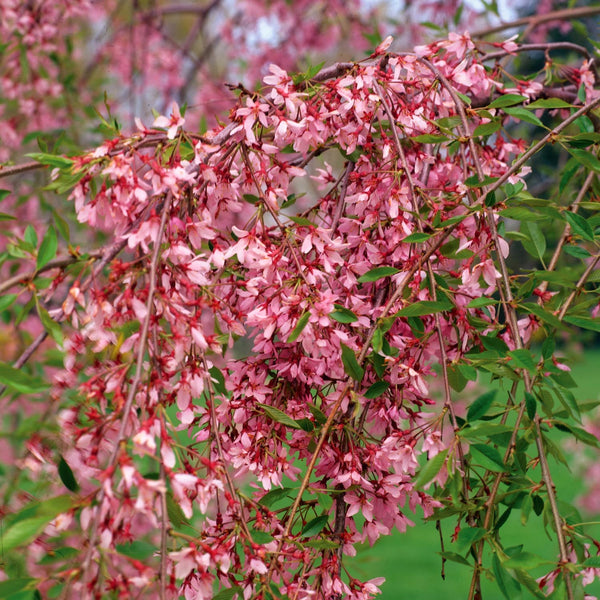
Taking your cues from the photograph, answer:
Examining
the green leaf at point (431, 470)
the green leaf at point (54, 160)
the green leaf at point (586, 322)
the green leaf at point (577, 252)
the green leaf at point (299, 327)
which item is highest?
the green leaf at point (54, 160)

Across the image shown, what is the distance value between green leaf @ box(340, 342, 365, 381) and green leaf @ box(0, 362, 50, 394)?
37 cm

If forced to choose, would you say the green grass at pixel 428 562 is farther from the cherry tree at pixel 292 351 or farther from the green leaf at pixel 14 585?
the green leaf at pixel 14 585

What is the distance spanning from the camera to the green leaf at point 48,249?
978 mm

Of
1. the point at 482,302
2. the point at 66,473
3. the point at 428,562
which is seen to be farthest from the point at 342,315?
the point at 428,562

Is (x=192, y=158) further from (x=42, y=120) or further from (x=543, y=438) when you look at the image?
(x=42, y=120)

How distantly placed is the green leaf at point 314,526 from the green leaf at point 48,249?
499 millimetres

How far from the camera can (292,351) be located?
1102 millimetres

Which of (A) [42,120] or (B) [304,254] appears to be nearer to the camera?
(B) [304,254]

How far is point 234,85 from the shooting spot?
3.69 feet

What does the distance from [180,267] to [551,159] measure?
13314 millimetres

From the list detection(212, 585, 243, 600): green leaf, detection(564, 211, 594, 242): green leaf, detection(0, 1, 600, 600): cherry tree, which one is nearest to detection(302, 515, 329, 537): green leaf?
detection(0, 1, 600, 600): cherry tree

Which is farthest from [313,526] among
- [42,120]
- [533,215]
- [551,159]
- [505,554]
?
[551,159]

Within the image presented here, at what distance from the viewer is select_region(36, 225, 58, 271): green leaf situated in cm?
98

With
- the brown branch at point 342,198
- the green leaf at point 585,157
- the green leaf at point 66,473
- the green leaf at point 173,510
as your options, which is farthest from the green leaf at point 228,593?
the green leaf at point 585,157
